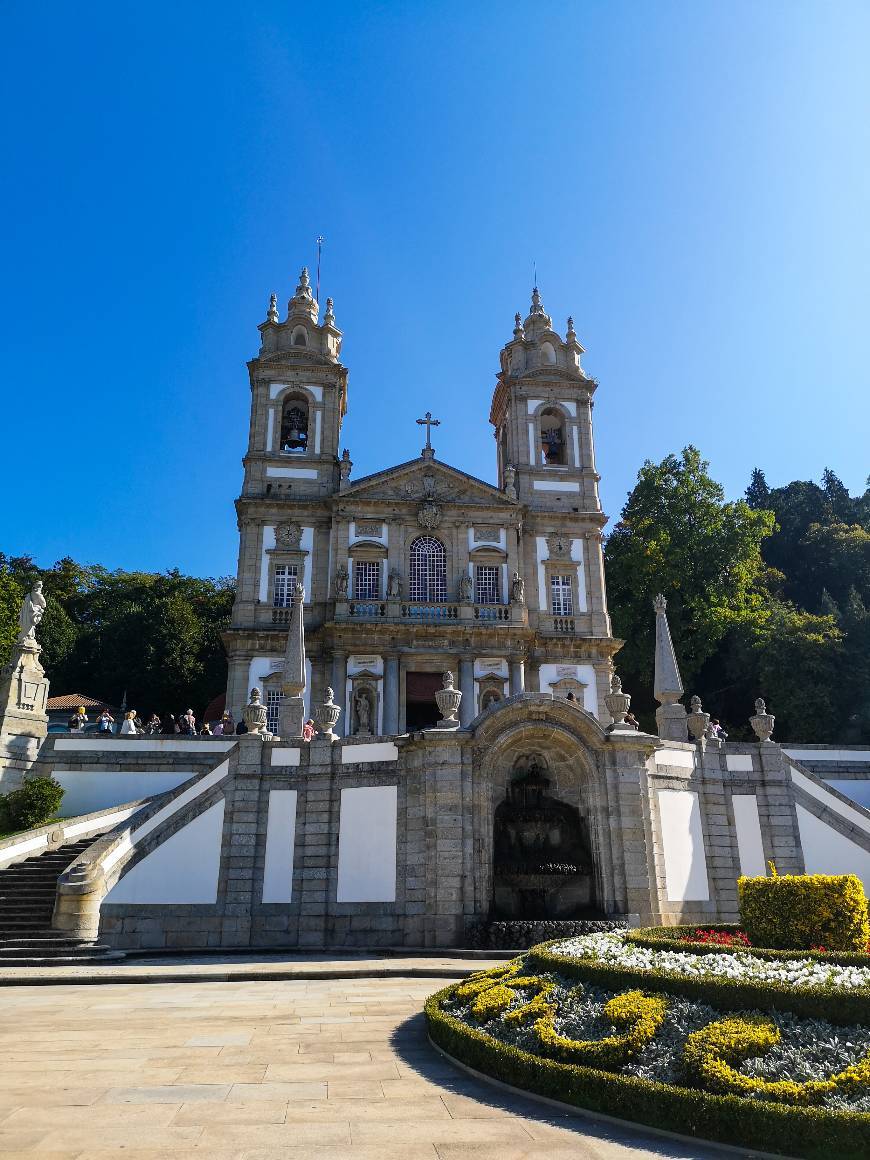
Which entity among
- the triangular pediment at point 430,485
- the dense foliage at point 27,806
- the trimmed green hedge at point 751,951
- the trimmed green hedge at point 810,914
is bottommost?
the trimmed green hedge at point 751,951

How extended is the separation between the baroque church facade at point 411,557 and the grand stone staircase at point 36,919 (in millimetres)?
12172

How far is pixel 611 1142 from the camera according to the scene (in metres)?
5.31

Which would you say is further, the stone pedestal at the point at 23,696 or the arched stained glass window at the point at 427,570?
the arched stained glass window at the point at 427,570

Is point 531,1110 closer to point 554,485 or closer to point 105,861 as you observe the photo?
point 105,861

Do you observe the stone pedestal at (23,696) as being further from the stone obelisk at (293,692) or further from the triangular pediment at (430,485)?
the triangular pediment at (430,485)

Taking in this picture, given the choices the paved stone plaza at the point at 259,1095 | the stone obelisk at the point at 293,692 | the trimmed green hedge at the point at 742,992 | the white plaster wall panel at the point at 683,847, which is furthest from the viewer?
the stone obelisk at the point at 293,692

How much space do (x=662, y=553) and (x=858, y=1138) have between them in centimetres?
3377

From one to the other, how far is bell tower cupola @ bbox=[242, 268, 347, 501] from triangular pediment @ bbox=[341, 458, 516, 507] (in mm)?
1811

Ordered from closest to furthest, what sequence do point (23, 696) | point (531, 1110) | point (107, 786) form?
1. point (531, 1110)
2. point (107, 786)
3. point (23, 696)

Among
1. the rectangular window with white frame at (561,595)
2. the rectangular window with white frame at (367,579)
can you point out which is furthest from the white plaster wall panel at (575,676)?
the rectangular window with white frame at (367,579)

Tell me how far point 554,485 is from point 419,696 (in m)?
10.3

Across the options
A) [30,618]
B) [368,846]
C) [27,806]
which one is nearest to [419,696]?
[368,846]

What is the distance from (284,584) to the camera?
31.1 metres

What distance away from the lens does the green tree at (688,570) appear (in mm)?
36125
